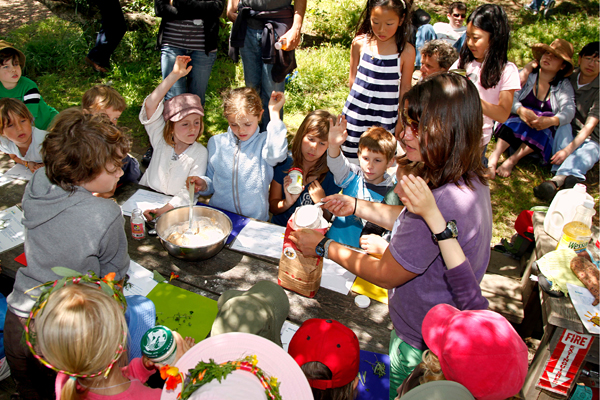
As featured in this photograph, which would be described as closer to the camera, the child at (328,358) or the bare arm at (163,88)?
the child at (328,358)

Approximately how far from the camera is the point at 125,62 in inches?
286

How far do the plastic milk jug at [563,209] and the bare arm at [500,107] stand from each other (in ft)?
3.17

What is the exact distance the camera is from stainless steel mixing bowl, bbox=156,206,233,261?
7.92ft

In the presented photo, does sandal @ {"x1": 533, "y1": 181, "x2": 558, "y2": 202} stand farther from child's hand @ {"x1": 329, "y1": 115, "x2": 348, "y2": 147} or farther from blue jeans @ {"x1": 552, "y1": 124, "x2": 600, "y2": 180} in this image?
child's hand @ {"x1": 329, "y1": 115, "x2": 348, "y2": 147}

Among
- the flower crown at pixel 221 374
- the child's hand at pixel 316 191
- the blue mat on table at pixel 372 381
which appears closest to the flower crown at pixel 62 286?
the flower crown at pixel 221 374

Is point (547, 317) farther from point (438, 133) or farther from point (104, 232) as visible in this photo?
point (104, 232)

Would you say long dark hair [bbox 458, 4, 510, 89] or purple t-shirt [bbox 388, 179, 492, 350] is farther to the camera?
long dark hair [bbox 458, 4, 510, 89]

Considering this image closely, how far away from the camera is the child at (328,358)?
63.4 inches

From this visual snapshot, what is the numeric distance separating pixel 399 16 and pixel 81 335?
3.46 meters

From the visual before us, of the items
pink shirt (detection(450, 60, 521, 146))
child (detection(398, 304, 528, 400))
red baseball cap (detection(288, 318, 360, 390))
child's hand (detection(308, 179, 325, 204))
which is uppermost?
pink shirt (detection(450, 60, 521, 146))

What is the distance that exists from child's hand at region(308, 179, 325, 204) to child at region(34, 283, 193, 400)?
6.02 feet

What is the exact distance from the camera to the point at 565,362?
2.52m

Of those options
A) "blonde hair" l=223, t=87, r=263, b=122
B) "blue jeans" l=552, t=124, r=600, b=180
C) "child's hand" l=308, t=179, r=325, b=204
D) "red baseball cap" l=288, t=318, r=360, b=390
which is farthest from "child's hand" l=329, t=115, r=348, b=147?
"blue jeans" l=552, t=124, r=600, b=180

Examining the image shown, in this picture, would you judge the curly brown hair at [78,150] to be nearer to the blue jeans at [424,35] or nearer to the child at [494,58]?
the child at [494,58]
